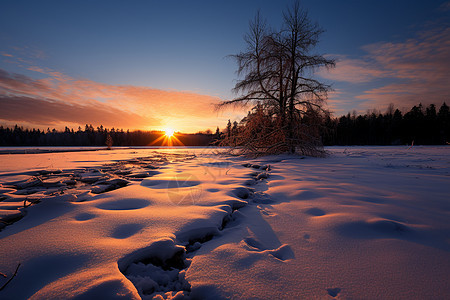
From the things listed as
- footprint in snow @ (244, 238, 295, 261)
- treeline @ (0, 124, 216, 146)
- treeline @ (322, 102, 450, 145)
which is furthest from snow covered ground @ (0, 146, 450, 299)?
treeline @ (0, 124, 216, 146)

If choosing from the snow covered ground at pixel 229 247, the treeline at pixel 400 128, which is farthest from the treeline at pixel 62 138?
the snow covered ground at pixel 229 247

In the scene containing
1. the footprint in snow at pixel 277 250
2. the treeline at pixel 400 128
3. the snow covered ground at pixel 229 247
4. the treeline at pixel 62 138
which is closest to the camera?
the snow covered ground at pixel 229 247

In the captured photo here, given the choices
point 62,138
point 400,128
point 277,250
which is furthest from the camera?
point 62,138

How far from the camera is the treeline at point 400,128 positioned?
37281 mm

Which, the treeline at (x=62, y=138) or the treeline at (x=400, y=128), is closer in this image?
the treeline at (x=400, y=128)

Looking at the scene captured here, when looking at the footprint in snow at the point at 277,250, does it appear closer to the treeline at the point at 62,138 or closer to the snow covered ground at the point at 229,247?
the snow covered ground at the point at 229,247

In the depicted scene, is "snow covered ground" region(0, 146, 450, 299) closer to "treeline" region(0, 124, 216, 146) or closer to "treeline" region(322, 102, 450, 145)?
"treeline" region(322, 102, 450, 145)

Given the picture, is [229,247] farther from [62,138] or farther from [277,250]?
[62,138]

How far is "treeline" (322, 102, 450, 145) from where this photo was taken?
122 ft

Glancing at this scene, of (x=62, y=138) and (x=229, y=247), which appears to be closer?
(x=229, y=247)

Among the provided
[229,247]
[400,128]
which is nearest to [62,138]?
[229,247]

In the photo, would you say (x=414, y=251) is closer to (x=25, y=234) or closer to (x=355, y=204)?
(x=355, y=204)

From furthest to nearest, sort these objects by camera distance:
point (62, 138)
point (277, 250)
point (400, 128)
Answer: point (62, 138)
point (400, 128)
point (277, 250)

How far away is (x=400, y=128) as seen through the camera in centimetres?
3953
